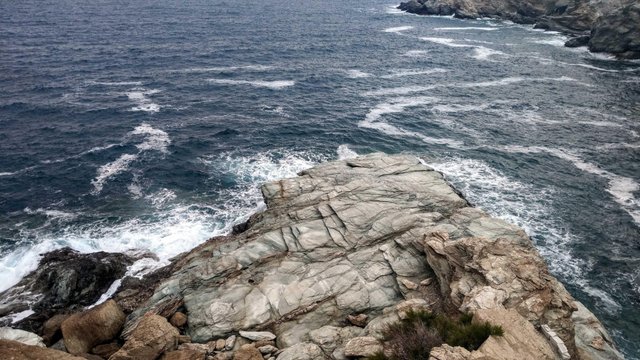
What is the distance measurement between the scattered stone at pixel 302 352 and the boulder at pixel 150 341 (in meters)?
6.47

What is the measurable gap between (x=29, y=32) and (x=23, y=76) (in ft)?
126

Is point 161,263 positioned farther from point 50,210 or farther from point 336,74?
point 336,74

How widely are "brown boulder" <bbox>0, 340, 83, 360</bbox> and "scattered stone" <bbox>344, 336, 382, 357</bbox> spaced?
43.5ft

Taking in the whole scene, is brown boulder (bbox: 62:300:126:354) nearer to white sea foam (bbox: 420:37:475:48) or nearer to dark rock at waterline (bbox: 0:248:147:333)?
dark rock at waterline (bbox: 0:248:147:333)

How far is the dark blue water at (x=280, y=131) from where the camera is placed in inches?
1572

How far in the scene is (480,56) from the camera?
10262cm

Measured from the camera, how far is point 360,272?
88.7 feet

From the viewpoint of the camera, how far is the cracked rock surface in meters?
21.9

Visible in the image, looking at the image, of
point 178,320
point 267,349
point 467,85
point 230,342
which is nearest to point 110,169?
point 178,320

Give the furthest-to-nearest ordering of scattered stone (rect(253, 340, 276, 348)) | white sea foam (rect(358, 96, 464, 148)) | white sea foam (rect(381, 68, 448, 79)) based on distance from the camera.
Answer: white sea foam (rect(381, 68, 448, 79))
white sea foam (rect(358, 96, 464, 148))
scattered stone (rect(253, 340, 276, 348))

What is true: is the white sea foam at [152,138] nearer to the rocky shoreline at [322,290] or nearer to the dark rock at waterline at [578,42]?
the rocky shoreline at [322,290]

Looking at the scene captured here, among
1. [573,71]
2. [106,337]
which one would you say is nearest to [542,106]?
[573,71]

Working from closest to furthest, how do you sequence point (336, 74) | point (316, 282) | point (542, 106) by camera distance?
point (316, 282) < point (542, 106) < point (336, 74)


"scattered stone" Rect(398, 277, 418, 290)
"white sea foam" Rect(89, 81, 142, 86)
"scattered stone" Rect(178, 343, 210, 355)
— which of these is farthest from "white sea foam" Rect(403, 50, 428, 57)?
"scattered stone" Rect(178, 343, 210, 355)
